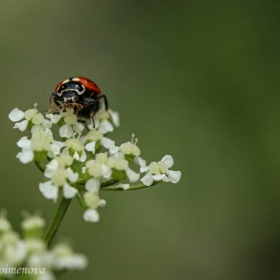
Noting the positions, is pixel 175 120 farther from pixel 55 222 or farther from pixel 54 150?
pixel 55 222

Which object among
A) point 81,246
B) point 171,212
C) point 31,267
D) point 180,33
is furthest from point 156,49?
point 31,267

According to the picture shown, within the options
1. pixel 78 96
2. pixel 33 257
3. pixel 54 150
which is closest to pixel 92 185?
pixel 54 150

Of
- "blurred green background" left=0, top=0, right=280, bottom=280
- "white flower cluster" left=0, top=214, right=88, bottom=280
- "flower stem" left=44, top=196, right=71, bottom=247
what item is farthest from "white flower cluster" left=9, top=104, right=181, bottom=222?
"blurred green background" left=0, top=0, right=280, bottom=280

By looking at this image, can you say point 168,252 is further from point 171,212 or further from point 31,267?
point 31,267

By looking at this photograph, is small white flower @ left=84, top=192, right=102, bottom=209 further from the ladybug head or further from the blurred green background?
the blurred green background

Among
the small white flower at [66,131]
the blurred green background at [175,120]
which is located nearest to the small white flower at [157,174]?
the small white flower at [66,131]

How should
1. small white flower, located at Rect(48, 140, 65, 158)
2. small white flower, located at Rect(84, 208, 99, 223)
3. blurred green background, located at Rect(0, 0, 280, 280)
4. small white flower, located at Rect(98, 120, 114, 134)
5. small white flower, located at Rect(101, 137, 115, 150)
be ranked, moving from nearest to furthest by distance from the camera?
small white flower, located at Rect(84, 208, 99, 223) < small white flower, located at Rect(48, 140, 65, 158) < small white flower, located at Rect(101, 137, 115, 150) < small white flower, located at Rect(98, 120, 114, 134) < blurred green background, located at Rect(0, 0, 280, 280)
